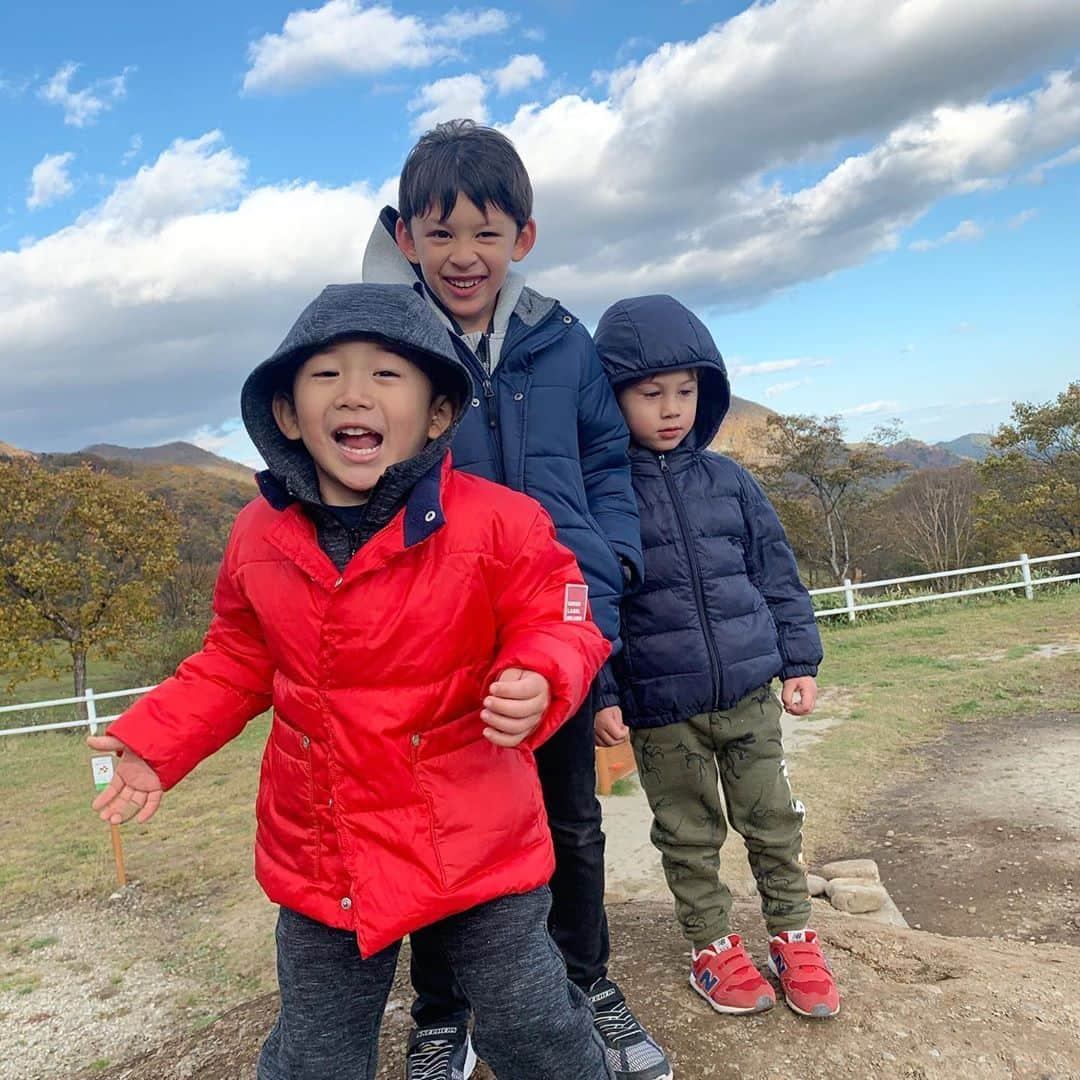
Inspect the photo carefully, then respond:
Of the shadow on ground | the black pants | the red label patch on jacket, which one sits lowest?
the shadow on ground

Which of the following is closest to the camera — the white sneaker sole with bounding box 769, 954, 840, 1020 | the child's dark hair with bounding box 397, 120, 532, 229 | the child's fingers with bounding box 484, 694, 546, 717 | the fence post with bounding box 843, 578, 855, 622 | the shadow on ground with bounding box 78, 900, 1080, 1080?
the child's fingers with bounding box 484, 694, 546, 717

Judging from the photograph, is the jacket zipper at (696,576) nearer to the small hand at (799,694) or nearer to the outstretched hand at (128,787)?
the small hand at (799,694)

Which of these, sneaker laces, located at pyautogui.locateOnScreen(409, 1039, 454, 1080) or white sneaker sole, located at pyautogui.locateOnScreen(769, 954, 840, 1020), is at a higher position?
sneaker laces, located at pyautogui.locateOnScreen(409, 1039, 454, 1080)

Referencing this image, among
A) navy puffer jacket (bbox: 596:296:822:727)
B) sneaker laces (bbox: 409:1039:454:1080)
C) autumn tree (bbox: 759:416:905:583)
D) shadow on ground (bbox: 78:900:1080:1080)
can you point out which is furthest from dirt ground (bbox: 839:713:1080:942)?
autumn tree (bbox: 759:416:905:583)

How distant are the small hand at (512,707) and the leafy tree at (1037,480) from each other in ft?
75.1

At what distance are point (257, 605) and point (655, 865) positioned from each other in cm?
365

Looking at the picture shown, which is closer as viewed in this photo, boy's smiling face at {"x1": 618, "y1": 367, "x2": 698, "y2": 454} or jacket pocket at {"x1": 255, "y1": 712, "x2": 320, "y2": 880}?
jacket pocket at {"x1": 255, "y1": 712, "x2": 320, "y2": 880}

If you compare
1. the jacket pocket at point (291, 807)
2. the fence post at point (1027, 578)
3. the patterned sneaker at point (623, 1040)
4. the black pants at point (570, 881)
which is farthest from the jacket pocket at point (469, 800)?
the fence post at point (1027, 578)

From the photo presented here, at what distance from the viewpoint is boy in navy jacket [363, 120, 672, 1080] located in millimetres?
1971

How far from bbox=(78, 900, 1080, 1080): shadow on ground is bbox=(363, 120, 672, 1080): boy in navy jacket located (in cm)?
23

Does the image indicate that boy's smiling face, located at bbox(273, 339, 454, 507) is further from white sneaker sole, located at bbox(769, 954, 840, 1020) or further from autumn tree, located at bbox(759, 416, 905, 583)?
autumn tree, located at bbox(759, 416, 905, 583)

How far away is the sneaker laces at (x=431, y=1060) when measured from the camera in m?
2.11

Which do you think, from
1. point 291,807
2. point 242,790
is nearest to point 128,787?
point 291,807

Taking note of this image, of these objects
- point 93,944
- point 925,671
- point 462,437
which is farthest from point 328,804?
point 925,671
